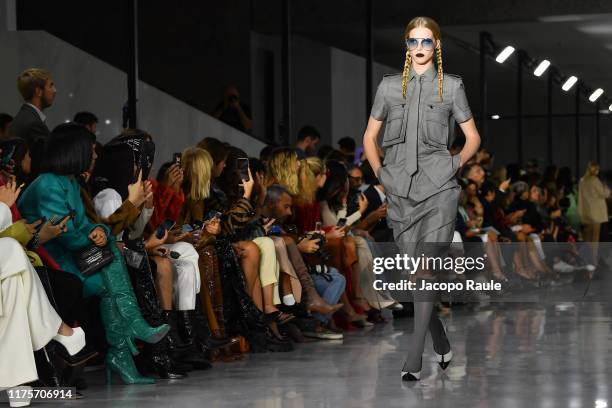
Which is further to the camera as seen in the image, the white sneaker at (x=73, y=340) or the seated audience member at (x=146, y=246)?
the seated audience member at (x=146, y=246)

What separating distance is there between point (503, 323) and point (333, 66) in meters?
10.8

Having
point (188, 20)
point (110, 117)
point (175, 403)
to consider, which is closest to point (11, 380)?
point (175, 403)

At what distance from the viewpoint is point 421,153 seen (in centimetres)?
518

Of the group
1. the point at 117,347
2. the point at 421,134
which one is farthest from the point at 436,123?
the point at 117,347

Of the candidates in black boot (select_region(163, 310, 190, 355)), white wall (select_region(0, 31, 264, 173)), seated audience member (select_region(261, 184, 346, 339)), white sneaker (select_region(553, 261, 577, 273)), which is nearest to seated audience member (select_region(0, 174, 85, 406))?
black boot (select_region(163, 310, 190, 355))

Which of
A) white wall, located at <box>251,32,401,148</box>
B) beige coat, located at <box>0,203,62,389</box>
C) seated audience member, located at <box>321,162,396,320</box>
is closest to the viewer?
beige coat, located at <box>0,203,62,389</box>

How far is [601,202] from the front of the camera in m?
15.5

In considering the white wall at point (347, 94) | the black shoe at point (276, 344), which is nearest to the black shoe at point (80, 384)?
the black shoe at point (276, 344)

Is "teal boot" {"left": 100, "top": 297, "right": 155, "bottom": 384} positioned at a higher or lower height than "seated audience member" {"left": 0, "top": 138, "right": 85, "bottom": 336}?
lower

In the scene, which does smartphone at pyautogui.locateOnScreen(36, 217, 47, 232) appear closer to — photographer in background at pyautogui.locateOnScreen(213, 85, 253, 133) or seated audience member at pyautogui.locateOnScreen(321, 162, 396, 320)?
seated audience member at pyautogui.locateOnScreen(321, 162, 396, 320)

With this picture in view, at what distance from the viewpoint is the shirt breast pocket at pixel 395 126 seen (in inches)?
205

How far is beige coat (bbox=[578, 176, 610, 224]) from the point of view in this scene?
15391mm

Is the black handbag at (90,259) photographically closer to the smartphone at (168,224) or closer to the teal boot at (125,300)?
the teal boot at (125,300)

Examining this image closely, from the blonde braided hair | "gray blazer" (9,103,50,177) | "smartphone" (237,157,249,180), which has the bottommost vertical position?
"smartphone" (237,157,249,180)
